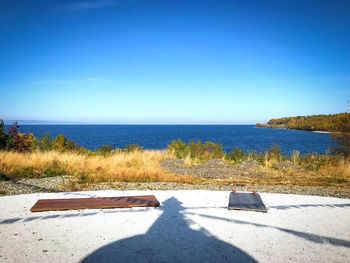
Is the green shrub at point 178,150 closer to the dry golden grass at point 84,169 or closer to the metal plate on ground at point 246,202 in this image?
the dry golden grass at point 84,169

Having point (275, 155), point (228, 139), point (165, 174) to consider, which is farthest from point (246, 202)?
point (228, 139)

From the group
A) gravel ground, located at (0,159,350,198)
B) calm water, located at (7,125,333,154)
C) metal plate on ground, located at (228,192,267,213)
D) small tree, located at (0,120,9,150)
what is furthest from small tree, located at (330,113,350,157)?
small tree, located at (0,120,9,150)

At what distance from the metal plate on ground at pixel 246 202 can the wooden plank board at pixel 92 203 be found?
1.56 m

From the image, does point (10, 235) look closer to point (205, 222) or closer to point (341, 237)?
point (205, 222)

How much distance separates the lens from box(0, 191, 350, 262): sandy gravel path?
2.97 meters

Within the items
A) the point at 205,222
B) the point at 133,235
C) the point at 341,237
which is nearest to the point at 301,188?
the point at 341,237

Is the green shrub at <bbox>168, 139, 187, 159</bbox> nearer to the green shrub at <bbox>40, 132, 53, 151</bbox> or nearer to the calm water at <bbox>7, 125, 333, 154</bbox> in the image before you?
the calm water at <bbox>7, 125, 333, 154</bbox>

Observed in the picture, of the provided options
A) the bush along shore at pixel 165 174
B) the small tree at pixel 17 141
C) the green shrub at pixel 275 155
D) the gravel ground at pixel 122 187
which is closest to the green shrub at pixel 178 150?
the bush along shore at pixel 165 174

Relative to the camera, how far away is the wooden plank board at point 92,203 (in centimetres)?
438

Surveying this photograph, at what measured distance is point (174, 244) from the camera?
326 centimetres

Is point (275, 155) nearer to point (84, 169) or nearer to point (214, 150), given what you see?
point (214, 150)

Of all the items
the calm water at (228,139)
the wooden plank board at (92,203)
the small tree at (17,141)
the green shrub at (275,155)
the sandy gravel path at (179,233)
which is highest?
A: the small tree at (17,141)

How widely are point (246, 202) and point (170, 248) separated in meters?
2.33

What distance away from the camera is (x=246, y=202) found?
16.1 feet
